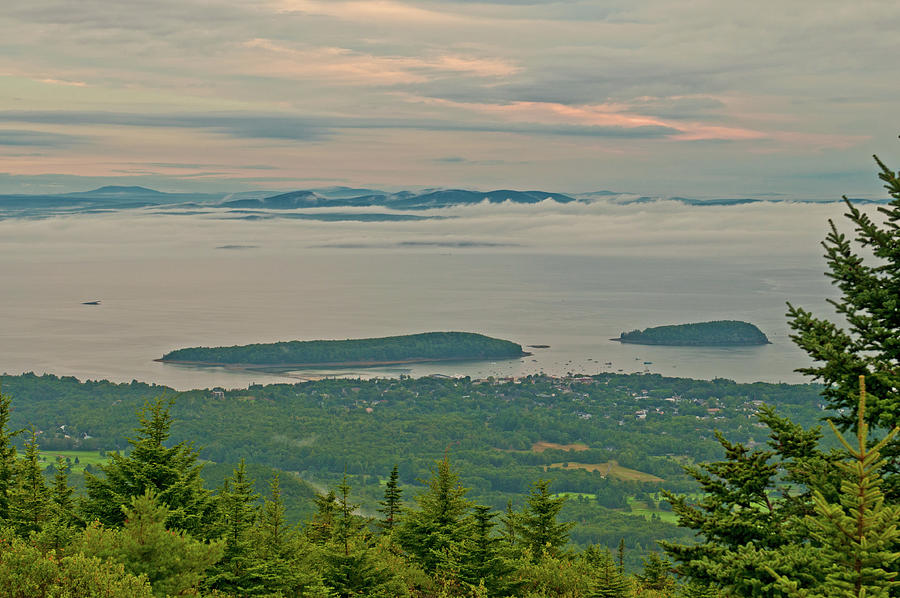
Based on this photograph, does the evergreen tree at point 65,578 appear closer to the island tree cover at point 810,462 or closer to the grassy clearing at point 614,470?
the island tree cover at point 810,462

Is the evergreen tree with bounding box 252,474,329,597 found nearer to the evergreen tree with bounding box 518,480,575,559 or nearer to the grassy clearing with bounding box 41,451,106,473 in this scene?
the evergreen tree with bounding box 518,480,575,559

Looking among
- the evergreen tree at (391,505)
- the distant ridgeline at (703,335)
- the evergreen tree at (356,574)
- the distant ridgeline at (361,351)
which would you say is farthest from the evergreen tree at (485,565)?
the distant ridgeline at (703,335)

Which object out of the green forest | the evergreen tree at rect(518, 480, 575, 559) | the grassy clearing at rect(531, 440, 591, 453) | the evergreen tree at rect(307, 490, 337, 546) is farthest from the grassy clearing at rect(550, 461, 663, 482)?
the evergreen tree at rect(307, 490, 337, 546)

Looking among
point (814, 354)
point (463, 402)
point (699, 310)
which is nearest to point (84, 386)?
point (463, 402)

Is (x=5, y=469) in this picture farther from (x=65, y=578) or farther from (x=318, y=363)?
(x=318, y=363)

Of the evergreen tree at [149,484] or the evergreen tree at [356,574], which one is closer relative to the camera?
the evergreen tree at [149,484]

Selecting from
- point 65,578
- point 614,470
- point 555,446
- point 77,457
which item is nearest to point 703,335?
point 555,446
